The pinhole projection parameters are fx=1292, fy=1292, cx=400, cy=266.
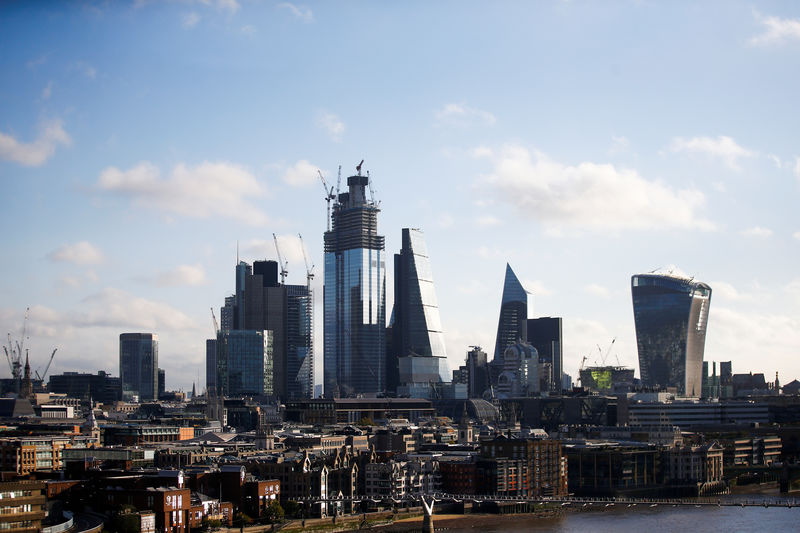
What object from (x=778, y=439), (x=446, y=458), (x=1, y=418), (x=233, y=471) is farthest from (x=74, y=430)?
(x=778, y=439)

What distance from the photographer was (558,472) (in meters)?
123

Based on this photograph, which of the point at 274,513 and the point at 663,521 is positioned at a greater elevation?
the point at 274,513

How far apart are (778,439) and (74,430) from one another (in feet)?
298

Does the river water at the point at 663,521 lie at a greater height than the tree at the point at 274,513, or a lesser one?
lesser

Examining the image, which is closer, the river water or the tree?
the tree

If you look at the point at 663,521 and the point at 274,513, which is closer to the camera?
the point at 274,513

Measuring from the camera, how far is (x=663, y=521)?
10138 centimetres

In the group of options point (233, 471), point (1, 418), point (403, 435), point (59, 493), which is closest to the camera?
point (59, 493)

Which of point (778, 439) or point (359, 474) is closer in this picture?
point (359, 474)

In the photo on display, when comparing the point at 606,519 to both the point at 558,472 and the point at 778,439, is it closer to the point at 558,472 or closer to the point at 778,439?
the point at 558,472

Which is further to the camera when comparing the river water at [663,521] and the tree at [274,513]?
the river water at [663,521]

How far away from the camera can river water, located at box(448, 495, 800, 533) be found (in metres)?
95.0

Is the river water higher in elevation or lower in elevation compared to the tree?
lower

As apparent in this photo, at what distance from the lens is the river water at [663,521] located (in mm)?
95000
